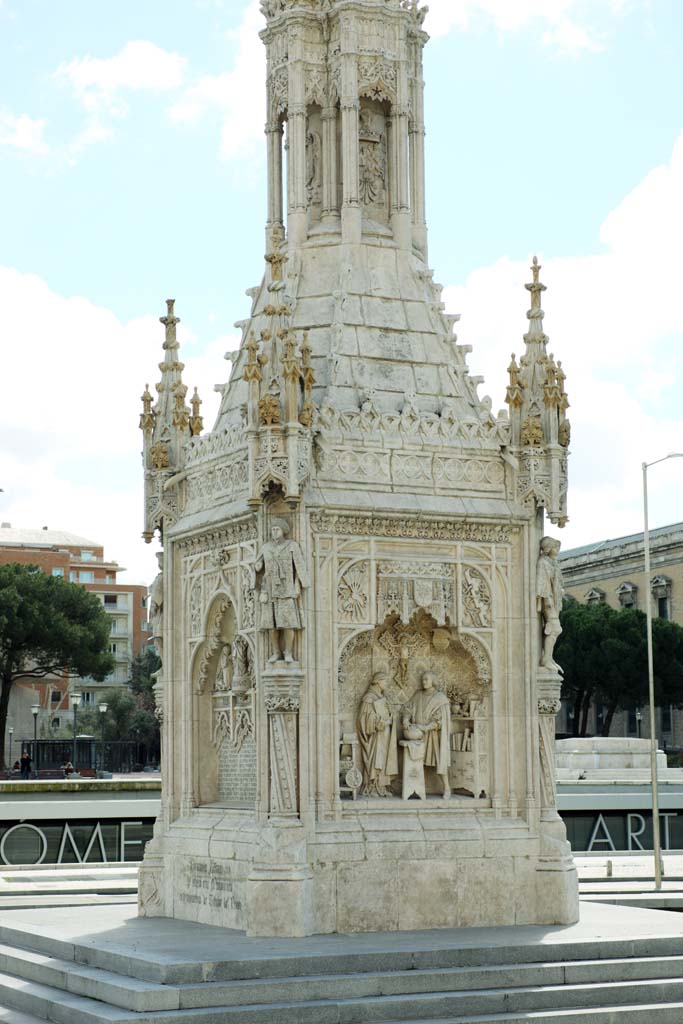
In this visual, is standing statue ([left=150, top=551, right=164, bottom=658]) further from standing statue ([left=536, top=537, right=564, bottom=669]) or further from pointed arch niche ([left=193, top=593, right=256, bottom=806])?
standing statue ([left=536, top=537, right=564, bottom=669])

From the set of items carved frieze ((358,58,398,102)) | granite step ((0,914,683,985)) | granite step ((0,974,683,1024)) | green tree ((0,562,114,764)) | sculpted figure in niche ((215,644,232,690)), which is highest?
carved frieze ((358,58,398,102))

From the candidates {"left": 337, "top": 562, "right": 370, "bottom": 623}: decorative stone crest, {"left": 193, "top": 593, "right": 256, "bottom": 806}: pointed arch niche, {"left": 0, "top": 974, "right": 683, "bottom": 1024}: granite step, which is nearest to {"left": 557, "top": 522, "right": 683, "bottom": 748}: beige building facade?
{"left": 193, "top": 593, "right": 256, "bottom": 806}: pointed arch niche

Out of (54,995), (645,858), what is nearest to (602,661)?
(645,858)

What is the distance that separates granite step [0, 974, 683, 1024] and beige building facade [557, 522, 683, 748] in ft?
265

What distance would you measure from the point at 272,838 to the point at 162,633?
4087 mm

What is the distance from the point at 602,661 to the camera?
8944cm

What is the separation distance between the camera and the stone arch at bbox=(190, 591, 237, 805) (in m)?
21.1

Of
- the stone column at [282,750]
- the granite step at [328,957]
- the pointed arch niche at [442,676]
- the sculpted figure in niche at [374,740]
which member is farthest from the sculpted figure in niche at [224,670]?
the granite step at [328,957]

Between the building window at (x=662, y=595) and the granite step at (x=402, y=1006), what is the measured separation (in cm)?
8642

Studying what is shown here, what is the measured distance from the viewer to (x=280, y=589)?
18.9 m

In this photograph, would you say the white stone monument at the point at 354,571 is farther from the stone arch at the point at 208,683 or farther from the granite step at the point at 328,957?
the granite step at the point at 328,957

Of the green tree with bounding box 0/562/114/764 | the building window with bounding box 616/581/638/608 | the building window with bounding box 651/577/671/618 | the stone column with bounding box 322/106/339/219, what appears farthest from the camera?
the building window with bounding box 616/581/638/608

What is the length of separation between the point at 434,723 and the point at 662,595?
277ft

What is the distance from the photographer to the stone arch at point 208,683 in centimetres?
2106
